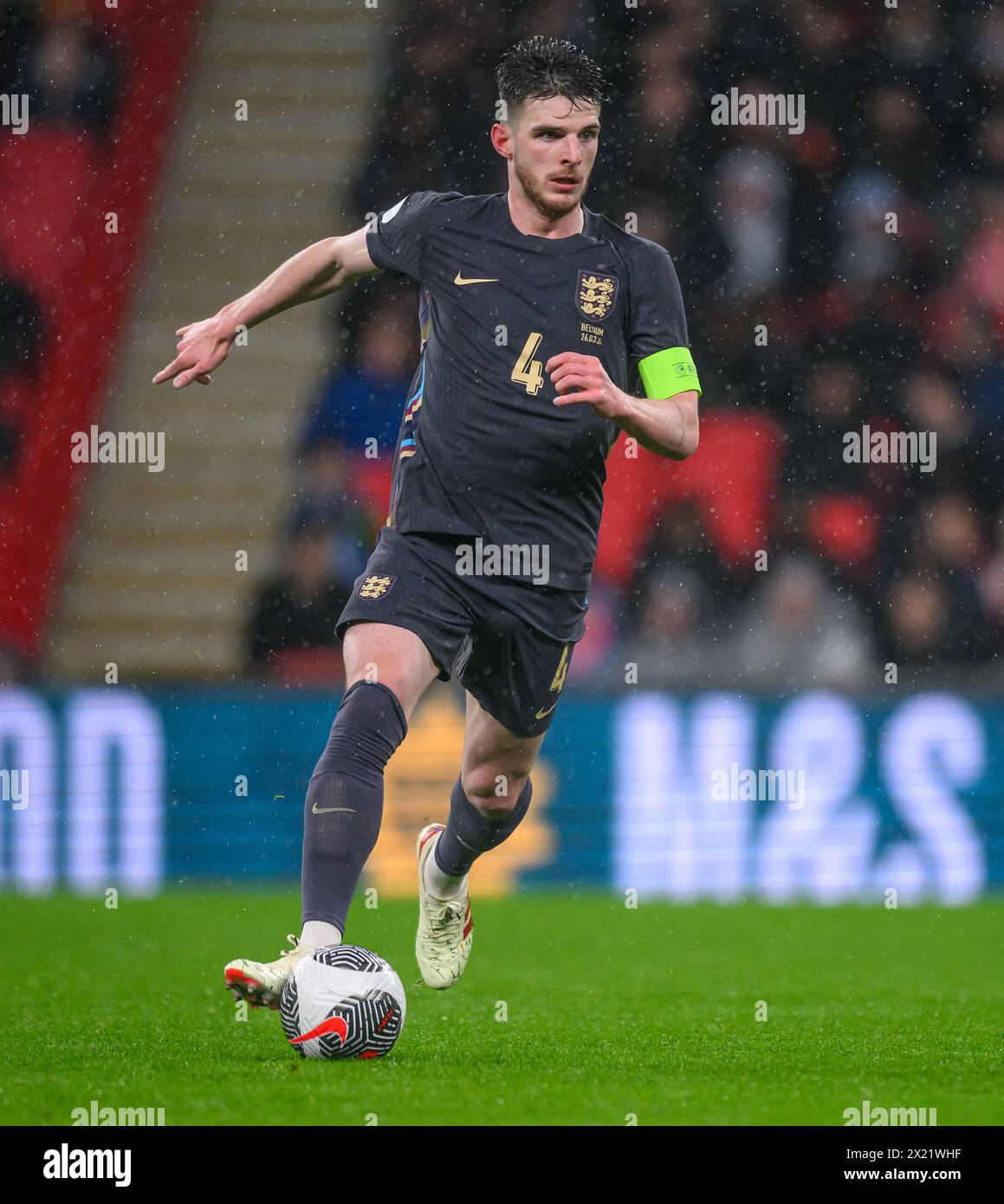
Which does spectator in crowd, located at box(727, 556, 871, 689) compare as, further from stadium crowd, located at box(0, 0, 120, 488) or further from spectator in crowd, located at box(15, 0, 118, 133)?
spectator in crowd, located at box(15, 0, 118, 133)

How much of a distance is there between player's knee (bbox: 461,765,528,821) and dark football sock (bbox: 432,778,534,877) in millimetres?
20

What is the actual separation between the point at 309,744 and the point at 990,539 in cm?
388

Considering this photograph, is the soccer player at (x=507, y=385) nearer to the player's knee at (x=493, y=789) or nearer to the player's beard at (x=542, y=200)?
the player's beard at (x=542, y=200)

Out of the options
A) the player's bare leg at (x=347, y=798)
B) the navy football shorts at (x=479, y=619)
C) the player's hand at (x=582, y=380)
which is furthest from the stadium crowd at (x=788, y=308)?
the player's hand at (x=582, y=380)

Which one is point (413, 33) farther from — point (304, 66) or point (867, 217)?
point (867, 217)

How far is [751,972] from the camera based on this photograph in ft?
18.2

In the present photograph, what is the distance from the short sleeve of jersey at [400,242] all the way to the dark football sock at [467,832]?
1.38 m

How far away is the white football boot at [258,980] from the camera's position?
3473 mm

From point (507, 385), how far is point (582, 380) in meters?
0.61

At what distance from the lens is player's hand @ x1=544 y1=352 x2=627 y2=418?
3.54 meters

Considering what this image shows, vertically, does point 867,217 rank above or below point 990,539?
above

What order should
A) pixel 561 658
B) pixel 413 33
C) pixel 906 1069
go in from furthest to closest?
1. pixel 413 33
2. pixel 561 658
3. pixel 906 1069

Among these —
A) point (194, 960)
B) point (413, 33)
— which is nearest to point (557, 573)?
point (194, 960)

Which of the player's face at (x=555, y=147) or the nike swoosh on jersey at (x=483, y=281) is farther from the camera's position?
the nike swoosh on jersey at (x=483, y=281)
